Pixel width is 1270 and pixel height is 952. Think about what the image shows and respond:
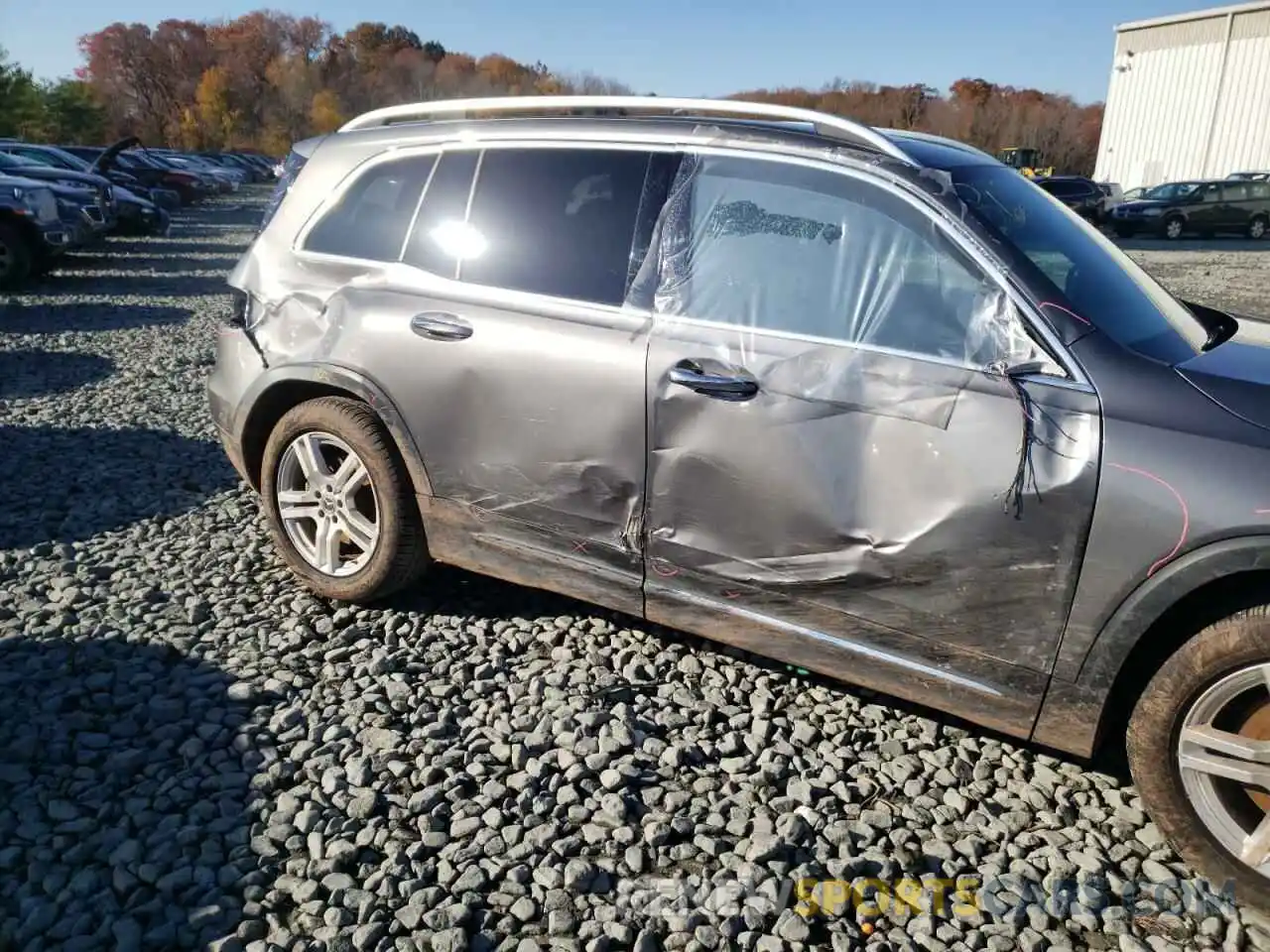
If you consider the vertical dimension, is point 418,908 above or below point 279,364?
below

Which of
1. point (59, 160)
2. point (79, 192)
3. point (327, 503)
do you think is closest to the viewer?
point (327, 503)

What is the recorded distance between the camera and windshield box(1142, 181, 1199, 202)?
25.6 metres

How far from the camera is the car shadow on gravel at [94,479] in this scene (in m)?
4.67

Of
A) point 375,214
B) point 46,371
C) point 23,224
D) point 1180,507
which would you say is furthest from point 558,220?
point 23,224

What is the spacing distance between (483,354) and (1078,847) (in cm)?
248

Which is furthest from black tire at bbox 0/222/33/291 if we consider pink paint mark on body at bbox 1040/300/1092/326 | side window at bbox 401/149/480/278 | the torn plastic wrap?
pink paint mark on body at bbox 1040/300/1092/326

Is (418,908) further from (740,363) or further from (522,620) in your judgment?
(740,363)

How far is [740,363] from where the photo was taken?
2.83 m

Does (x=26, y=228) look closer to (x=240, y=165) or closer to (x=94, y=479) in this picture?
(x=94, y=479)

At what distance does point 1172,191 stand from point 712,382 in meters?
28.8

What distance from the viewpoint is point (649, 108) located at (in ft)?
10.7

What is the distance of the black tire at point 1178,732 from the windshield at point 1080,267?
2.52ft

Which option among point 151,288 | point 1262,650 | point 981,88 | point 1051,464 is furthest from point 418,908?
point 981,88

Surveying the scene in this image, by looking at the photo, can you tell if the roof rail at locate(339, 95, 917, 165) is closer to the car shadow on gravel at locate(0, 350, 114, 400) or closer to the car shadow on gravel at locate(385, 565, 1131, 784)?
the car shadow on gravel at locate(385, 565, 1131, 784)
